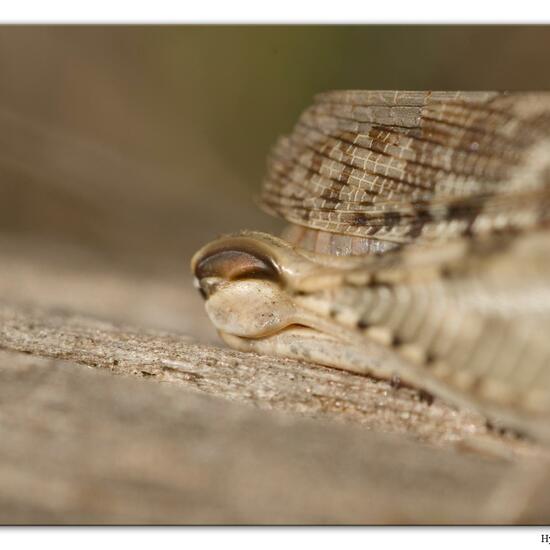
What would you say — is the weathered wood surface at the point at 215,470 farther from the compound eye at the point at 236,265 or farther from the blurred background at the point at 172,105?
the blurred background at the point at 172,105

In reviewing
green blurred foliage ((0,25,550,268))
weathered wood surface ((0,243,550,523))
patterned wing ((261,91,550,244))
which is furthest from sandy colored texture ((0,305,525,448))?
green blurred foliage ((0,25,550,268))

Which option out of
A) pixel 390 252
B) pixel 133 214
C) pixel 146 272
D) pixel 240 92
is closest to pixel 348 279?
pixel 390 252

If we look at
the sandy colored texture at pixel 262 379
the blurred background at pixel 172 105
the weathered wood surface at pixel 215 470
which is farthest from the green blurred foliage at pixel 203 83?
the weathered wood surface at pixel 215 470

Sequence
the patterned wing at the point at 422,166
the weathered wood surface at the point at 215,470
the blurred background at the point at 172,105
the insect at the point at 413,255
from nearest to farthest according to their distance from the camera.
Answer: the weathered wood surface at the point at 215,470 < the insect at the point at 413,255 < the patterned wing at the point at 422,166 < the blurred background at the point at 172,105

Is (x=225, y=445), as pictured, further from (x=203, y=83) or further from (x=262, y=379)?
(x=203, y=83)

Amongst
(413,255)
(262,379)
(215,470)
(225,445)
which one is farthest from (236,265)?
(215,470)

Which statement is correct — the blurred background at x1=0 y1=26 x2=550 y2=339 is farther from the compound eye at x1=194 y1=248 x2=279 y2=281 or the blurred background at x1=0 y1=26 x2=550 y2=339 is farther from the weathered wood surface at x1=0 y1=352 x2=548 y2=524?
the weathered wood surface at x1=0 y1=352 x2=548 y2=524

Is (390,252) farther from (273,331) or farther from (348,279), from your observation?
(273,331)

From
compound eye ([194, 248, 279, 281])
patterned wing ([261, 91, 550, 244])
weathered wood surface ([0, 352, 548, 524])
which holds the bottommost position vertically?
weathered wood surface ([0, 352, 548, 524])
